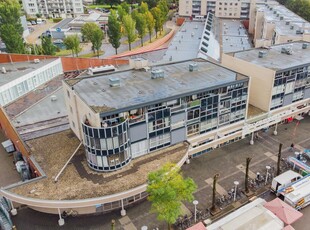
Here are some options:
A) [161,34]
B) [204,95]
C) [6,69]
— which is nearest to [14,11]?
[6,69]

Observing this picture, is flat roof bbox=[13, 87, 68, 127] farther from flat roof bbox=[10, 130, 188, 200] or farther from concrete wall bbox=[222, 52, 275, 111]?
concrete wall bbox=[222, 52, 275, 111]

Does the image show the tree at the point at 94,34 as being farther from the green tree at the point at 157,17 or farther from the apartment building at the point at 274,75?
the apartment building at the point at 274,75

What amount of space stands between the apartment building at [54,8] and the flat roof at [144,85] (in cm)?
10123

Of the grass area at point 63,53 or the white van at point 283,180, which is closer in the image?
the white van at point 283,180

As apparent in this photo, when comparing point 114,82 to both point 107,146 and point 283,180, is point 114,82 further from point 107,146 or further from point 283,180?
point 283,180

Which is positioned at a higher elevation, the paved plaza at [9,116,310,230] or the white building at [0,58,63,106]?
the white building at [0,58,63,106]

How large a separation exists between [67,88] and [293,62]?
32.5 m

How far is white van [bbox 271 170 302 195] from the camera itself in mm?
33750

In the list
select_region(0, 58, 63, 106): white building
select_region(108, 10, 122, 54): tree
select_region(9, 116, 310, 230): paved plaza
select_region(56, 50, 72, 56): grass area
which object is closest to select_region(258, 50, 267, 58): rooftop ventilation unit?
select_region(9, 116, 310, 230): paved plaza

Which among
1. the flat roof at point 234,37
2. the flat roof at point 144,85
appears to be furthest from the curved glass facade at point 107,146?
the flat roof at point 234,37

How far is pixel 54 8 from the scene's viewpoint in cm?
13088

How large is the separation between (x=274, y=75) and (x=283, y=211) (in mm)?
19022

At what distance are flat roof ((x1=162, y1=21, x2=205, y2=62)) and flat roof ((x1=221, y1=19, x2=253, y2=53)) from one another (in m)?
7.54

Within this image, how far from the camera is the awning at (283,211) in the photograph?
2956 centimetres
